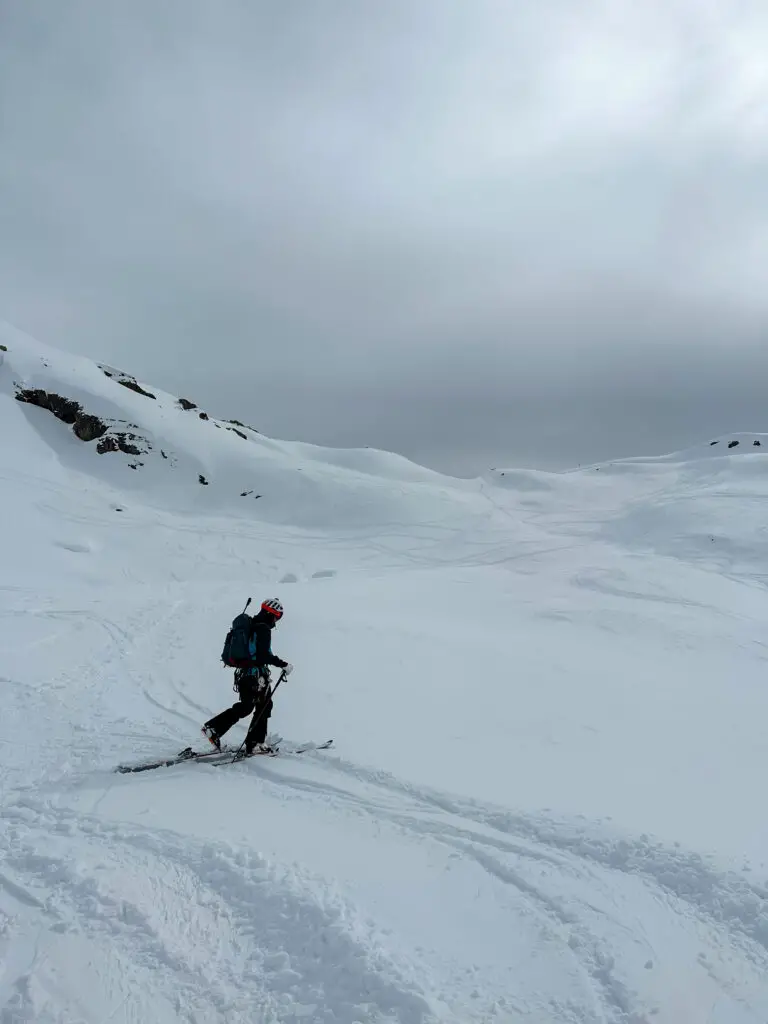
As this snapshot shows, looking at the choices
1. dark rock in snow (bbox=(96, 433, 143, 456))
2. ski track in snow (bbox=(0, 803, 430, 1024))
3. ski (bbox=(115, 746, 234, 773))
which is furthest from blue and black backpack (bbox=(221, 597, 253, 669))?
dark rock in snow (bbox=(96, 433, 143, 456))

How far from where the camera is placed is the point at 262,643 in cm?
768

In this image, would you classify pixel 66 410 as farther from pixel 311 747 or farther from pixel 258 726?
pixel 311 747

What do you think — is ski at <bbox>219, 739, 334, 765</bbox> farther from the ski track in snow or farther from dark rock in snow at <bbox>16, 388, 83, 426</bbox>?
dark rock in snow at <bbox>16, 388, 83, 426</bbox>

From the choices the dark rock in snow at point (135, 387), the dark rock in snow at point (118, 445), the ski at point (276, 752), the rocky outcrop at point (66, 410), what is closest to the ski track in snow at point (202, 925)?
the ski at point (276, 752)

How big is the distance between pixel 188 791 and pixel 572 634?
11.1 meters

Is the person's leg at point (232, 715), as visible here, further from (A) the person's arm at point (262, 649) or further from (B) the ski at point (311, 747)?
(B) the ski at point (311, 747)

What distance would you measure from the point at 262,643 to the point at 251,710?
939 millimetres

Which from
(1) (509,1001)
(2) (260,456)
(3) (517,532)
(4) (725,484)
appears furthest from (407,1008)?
(4) (725,484)

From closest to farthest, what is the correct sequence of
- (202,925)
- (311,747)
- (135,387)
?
1. (202,925)
2. (311,747)
3. (135,387)

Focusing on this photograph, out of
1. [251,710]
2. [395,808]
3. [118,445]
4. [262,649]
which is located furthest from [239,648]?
[118,445]

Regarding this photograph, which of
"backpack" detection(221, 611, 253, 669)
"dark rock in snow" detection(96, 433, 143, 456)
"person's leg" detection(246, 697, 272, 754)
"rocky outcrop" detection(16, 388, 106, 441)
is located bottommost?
"person's leg" detection(246, 697, 272, 754)

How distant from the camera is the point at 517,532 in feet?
103

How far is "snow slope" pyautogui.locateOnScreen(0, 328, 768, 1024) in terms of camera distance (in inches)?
153

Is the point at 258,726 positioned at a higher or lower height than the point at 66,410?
lower
